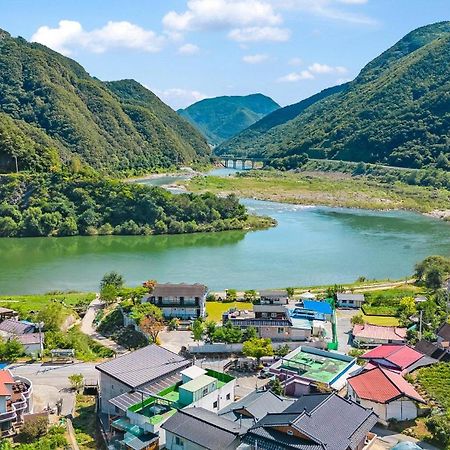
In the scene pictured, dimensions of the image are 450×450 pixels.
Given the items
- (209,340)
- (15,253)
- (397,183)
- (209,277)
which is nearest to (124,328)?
(209,340)

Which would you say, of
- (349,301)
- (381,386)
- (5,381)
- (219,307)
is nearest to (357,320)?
(349,301)

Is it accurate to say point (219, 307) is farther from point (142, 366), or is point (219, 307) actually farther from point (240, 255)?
point (240, 255)

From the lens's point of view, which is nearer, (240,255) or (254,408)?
(254,408)

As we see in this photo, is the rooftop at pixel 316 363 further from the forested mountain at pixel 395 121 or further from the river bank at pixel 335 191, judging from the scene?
the forested mountain at pixel 395 121

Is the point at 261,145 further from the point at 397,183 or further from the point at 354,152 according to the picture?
the point at 397,183

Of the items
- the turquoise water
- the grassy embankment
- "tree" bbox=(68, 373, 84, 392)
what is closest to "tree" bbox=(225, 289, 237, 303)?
the turquoise water
